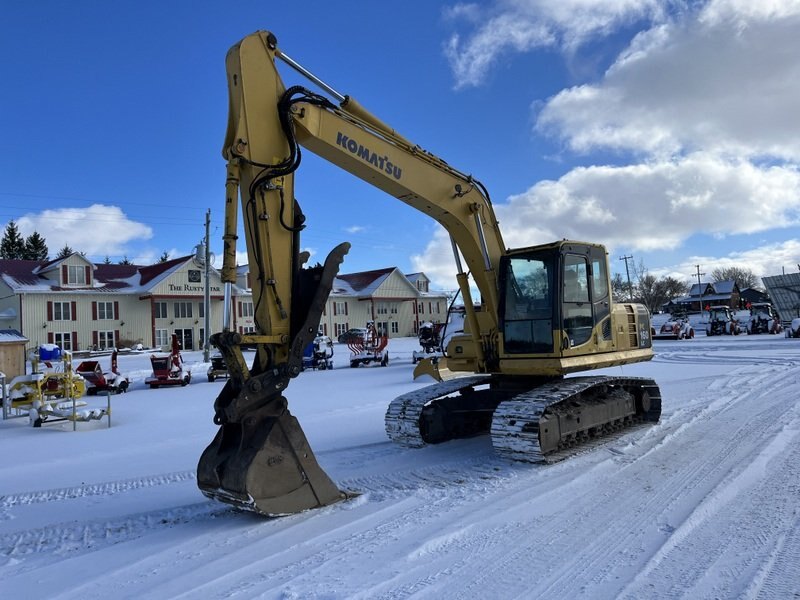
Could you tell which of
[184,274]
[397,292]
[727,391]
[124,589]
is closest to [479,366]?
[124,589]

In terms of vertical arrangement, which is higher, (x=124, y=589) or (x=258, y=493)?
(x=258, y=493)

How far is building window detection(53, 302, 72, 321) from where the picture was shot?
126 ft

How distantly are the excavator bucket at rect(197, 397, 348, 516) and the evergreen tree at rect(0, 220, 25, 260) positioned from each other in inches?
3241

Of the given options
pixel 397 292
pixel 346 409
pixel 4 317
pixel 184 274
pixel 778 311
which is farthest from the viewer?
pixel 397 292

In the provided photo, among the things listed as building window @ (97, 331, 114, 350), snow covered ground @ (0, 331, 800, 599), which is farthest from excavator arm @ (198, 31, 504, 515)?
building window @ (97, 331, 114, 350)

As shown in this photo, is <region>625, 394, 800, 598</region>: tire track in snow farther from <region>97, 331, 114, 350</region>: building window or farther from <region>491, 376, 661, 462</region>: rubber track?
<region>97, 331, 114, 350</region>: building window

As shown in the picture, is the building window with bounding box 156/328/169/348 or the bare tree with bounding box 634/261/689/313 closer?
the building window with bounding box 156/328/169/348

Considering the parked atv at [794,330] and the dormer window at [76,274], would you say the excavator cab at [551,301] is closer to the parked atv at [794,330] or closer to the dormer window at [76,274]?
the parked atv at [794,330]

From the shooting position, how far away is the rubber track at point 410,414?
7684 mm

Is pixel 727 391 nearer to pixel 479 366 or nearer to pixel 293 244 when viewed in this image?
pixel 479 366

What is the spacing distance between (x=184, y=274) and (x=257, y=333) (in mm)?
40045

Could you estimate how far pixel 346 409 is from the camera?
1166 centimetres

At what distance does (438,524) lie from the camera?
4.78m

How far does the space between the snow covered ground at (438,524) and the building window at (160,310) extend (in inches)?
1363
